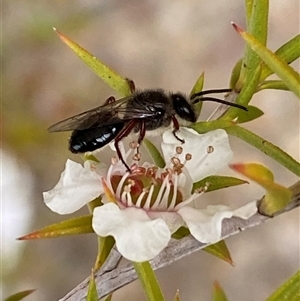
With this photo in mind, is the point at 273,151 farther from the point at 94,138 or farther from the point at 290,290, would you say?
the point at 94,138

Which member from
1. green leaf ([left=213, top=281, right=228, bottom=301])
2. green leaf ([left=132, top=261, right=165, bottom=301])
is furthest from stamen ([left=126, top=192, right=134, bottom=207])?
green leaf ([left=213, top=281, right=228, bottom=301])

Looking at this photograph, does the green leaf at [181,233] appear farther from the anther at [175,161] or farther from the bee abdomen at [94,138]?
the bee abdomen at [94,138]

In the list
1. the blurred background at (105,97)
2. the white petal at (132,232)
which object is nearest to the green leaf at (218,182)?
the white petal at (132,232)

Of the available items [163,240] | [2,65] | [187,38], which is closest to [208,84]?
[187,38]

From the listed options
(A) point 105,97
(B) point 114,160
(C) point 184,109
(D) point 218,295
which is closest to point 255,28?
(C) point 184,109

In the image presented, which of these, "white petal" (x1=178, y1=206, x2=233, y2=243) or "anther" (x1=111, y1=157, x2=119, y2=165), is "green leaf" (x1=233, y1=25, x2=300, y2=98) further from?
"anther" (x1=111, y1=157, x2=119, y2=165)

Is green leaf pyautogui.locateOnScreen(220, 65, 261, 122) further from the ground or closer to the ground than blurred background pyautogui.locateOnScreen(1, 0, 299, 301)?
closer to the ground

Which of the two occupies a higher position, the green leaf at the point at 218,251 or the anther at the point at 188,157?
the anther at the point at 188,157
